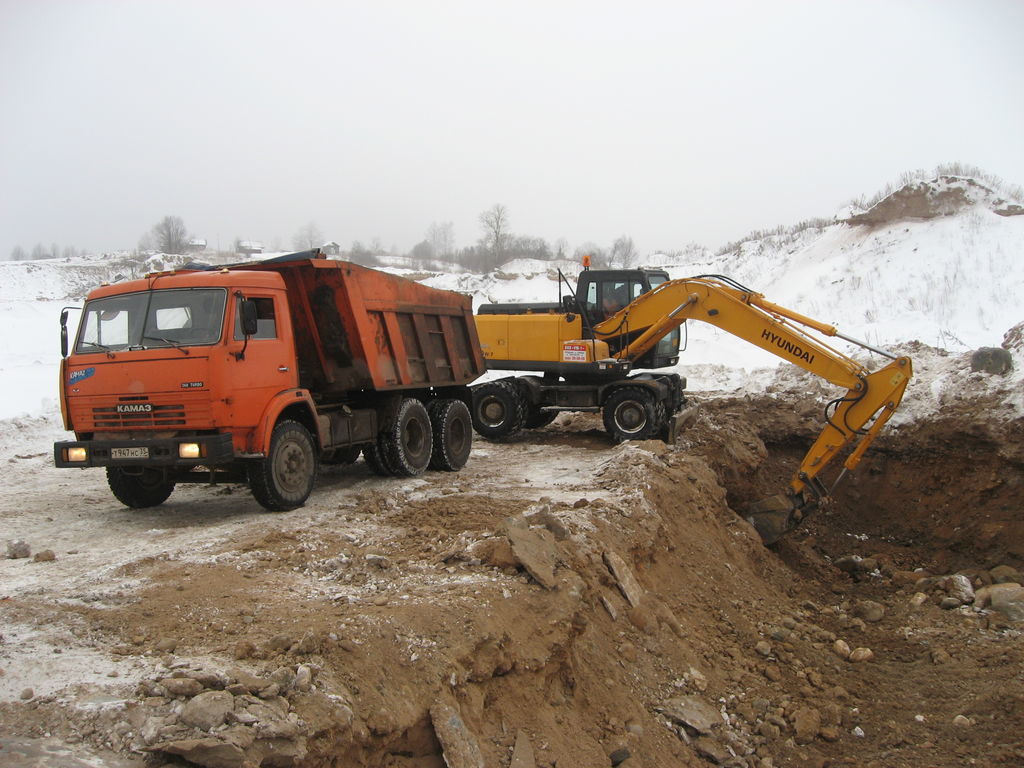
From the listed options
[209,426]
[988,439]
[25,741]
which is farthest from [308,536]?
[988,439]

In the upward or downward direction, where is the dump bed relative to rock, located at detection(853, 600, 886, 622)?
upward

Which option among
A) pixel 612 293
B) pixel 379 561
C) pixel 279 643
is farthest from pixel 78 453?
pixel 612 293

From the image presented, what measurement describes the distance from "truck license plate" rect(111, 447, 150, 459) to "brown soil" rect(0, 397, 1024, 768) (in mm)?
728

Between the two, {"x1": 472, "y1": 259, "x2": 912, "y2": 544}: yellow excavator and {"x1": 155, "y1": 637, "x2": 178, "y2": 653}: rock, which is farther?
{"x1": 472, "y1": 259, "x2": 912, "y2": 544}: yellow excavator

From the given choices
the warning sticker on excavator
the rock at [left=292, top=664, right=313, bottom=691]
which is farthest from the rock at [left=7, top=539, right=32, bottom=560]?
the warning sticker on excavator

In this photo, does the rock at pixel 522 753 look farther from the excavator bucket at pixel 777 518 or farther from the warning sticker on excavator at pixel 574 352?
the warning sticker on excavator at pixel 574 352

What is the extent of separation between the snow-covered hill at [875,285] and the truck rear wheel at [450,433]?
7537 mm

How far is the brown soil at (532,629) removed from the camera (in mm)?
3945

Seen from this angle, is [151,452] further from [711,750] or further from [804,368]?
[804,368]

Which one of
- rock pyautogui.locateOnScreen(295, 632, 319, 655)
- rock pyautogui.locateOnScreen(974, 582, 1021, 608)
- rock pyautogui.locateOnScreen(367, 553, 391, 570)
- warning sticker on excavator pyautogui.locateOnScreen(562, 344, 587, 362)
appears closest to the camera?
rock pyautogui.locateOnScreen(295, 632, 319, 655)

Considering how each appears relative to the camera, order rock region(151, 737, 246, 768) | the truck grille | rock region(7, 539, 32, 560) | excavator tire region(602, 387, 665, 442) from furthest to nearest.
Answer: excavator tire region(602, 387, 665, 442) → the truck grille → rock region(7, 539, 32, 560) → rock region(151, 737, 246, 768)

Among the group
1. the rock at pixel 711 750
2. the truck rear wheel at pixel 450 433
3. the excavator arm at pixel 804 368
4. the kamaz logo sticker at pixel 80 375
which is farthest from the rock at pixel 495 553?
the excavator arm at pixel 804 368

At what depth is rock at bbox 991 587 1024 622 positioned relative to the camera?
292 inches

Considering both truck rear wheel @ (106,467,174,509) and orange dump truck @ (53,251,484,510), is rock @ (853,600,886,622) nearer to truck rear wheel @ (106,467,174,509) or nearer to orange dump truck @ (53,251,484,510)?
orange dump truck @ (53,251,484,510)
